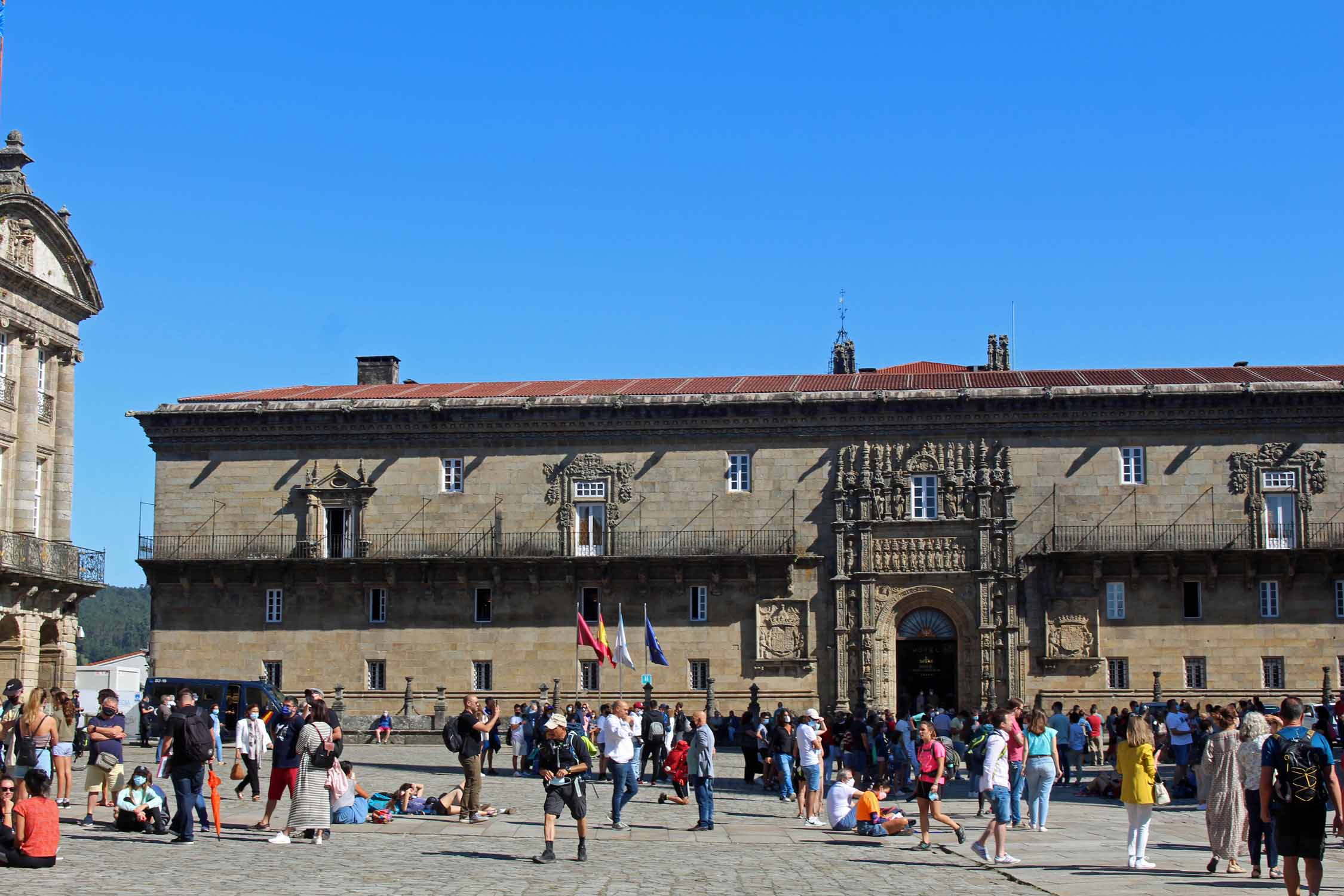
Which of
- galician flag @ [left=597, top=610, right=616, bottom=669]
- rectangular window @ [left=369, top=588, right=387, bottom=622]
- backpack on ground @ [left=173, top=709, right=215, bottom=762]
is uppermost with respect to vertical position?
rectangular window @ [left=369, top=588, right=387, bottom=622]

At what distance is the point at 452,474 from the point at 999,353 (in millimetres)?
21186

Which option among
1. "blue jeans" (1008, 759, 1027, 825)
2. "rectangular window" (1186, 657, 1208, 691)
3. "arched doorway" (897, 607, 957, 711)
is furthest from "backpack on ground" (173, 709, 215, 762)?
"rectangular window" (1186, 657, 1208, 691)

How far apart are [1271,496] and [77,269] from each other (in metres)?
32.2

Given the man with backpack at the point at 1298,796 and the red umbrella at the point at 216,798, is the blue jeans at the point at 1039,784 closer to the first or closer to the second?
the man with backpack at the point at 1298,796

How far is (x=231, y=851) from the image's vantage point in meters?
17.7

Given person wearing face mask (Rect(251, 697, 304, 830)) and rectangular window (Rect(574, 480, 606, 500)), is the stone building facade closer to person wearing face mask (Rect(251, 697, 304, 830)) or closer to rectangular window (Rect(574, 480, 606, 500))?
rectangular window (Rect(574, 480, 606, 500))

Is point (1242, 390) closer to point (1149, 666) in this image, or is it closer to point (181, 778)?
point (1149, 666)

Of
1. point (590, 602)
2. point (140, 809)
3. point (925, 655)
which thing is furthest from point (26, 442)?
point (925, 655)

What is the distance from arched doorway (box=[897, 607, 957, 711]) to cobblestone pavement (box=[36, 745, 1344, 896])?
21.7 meters

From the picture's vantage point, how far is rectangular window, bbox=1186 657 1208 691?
44.6m

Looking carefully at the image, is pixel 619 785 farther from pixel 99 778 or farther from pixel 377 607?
pixel 377 607

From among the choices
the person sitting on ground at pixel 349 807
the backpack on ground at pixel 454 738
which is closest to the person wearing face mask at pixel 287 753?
the person sitting on ground at pixel 349 807

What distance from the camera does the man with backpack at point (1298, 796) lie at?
13.5 meters

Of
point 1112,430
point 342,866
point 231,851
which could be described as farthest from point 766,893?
point 1112,430
